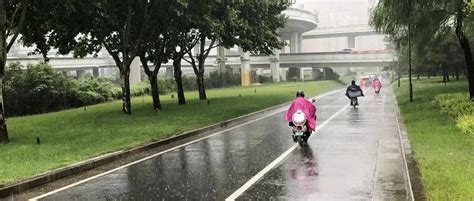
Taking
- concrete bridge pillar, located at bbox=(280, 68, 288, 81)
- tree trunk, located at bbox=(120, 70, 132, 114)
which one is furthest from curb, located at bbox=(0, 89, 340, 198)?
concrete bridge pillar, located at bbox=(280, 68, 288, 81)

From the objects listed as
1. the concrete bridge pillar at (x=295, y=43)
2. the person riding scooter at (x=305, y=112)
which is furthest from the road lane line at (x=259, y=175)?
the concrete bridge pillar at (x=295, y=43)

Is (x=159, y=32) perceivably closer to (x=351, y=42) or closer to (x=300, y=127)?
(x=300, y=127)

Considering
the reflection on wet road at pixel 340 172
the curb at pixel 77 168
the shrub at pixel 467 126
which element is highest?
the shrub at pixel 467 126

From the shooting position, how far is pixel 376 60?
8956 cm

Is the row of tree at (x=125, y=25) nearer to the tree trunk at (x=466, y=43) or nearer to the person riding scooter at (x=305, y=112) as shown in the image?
the person riding scooter at (x=305, y=112)

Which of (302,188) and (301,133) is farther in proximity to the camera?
(301,133)

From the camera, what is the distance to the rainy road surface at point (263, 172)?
28.1ft

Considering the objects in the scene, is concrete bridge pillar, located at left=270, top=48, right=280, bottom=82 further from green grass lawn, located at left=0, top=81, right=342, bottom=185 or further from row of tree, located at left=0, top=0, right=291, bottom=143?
green grass lawn, located at left=0, top=81, right=342, bottom=185

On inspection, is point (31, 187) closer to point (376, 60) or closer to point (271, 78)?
point (271, 78)

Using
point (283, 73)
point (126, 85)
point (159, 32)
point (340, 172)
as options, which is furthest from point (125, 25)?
point (283, 73)

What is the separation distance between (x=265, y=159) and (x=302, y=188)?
330 centimetres

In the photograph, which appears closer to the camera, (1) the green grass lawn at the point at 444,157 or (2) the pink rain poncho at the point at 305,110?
(1) the green grass lawn at the point at 444,157

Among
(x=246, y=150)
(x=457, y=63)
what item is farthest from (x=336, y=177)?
(x=457, y=63)

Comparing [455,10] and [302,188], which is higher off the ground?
[455,10]
